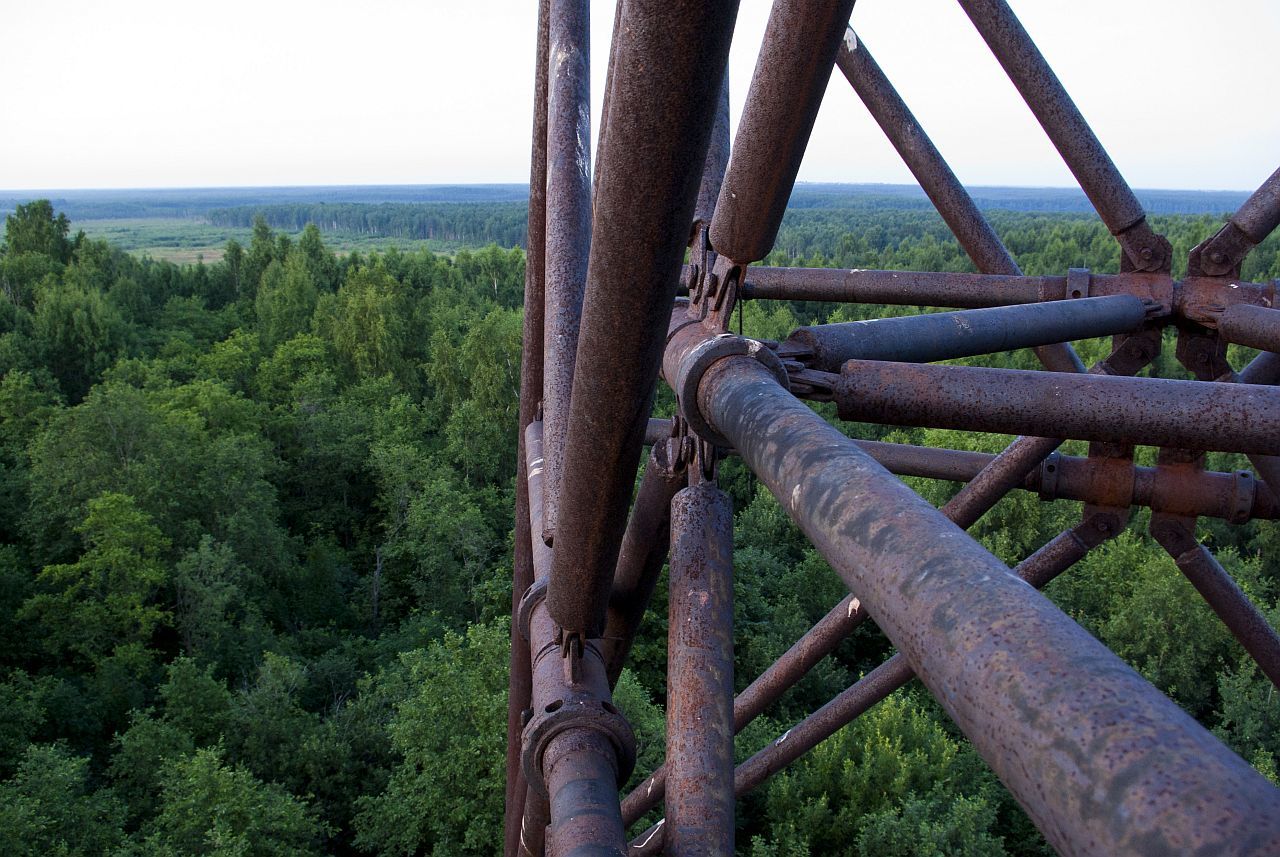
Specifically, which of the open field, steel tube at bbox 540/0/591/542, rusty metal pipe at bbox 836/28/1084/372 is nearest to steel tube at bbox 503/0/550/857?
steel tube at bbox 540/0/591/542

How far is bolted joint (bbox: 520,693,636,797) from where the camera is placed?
290 centimetres

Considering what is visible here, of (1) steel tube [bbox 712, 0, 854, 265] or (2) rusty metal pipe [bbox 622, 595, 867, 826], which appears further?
(2) rusty metal pipe [bbox 622, 595, 867, 826]

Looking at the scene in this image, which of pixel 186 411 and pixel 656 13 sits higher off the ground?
pixel 656 13

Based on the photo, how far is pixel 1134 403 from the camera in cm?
227

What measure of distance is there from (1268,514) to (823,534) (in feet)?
12.0

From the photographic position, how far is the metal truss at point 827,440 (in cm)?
96

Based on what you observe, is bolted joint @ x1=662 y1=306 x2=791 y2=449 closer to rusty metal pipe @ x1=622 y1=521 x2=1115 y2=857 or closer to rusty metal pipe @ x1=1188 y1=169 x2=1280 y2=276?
rusty metal pipe @ x1=622 y1=521 x2=1115 y2=857

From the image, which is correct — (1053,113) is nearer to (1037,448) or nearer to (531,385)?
(1037,448)

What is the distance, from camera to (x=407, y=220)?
148 m

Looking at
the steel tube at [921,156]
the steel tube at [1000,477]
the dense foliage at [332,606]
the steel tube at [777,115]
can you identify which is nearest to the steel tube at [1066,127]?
the steel tube at [921,156]

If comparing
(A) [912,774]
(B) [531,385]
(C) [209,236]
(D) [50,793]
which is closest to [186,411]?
(D) [50,793]

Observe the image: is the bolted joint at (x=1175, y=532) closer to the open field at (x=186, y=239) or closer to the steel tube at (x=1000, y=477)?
the steel tube at (x=1000, y=477)

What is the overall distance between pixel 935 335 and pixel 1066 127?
68.3 inches

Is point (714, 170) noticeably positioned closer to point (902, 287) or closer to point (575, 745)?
point (902, 287)
